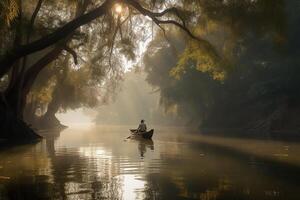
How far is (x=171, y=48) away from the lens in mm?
34656

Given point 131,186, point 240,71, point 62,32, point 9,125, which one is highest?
point 240,71

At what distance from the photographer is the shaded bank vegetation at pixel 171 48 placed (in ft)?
82.8

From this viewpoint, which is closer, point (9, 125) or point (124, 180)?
point (124, 180)

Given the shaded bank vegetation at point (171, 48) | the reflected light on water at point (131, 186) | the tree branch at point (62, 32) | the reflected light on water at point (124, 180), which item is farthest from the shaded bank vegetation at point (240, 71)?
the reflected light on water at point (131, 186)

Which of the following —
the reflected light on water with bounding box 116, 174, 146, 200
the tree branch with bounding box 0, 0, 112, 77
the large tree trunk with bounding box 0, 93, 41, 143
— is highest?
the tree branch with bounding box 0, 0, 112, 77

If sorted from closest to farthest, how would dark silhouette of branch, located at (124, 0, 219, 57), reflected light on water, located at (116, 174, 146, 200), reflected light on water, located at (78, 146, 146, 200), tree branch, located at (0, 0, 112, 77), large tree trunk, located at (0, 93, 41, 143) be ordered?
reflected light on water, located at (116, 174, 146, 200), reflected light on water, located at (78, 146, 146, 200), tree branch, located at (0, 0, 112, 77), dark silhouette of branch, located at (124, 0, 219, 57), large tree trunk, located at (0, 93, 41, 143)

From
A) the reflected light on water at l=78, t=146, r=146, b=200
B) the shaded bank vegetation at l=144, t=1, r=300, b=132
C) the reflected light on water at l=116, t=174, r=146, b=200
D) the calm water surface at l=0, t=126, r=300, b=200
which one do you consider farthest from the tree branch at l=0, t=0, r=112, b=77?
the reflected light on water at l=116, t=174, r=146, b=200

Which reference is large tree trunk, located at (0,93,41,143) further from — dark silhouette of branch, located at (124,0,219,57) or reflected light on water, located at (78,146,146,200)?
reflected light on water, located at (78,146,146,200)

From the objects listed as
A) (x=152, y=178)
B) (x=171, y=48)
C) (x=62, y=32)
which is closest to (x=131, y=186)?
(x=152, y=178)

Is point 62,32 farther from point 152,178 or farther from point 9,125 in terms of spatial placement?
point 152,178

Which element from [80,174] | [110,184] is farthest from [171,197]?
[80,174]

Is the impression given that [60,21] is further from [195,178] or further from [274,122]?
[274,122]

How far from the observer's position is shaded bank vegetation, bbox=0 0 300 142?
25234 mm

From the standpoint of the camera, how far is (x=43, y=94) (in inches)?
1907
